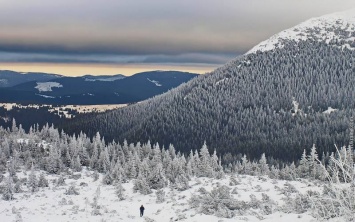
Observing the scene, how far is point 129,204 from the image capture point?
5541cm

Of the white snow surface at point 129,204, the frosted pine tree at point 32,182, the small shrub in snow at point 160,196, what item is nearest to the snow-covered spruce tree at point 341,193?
the white snow surface at point 129,204

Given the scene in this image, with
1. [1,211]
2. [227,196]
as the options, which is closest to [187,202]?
[227,196]

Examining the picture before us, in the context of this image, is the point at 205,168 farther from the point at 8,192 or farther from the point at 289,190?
the point at 8,192

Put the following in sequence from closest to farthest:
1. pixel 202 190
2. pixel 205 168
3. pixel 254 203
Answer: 1. pixel 254 203
2. pixel 202 190
3. pixel 205 168

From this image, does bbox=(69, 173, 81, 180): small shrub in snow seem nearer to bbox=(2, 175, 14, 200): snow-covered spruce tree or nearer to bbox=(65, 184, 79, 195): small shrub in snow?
bbox=(65, 184, 79, 195): small shrub in snow

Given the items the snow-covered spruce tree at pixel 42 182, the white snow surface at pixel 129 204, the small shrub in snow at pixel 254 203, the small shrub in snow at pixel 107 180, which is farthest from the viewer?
the small shrub in snow at pixel 107 180

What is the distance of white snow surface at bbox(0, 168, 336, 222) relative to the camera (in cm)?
4614

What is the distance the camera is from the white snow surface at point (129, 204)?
46141 millimetres

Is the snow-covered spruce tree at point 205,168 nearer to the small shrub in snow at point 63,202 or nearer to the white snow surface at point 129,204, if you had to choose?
the white snow surface at point 129,204

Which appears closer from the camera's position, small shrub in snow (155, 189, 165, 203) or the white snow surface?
the white snow surface

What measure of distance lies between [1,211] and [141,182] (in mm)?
18803

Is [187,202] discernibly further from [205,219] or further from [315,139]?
[315,139]

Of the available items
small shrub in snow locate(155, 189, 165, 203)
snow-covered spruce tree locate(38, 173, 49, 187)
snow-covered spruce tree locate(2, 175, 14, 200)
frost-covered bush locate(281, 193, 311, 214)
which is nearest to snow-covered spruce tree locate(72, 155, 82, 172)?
snow-covered spruce tree locate(38, 173, 49, 187)

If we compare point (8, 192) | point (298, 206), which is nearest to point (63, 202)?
point (8, 192)
